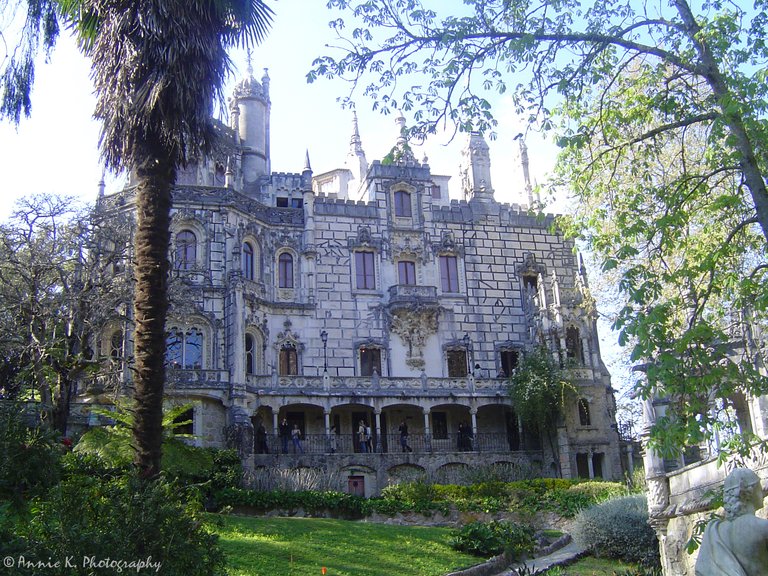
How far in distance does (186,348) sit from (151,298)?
2121 cm

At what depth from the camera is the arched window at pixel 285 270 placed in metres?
38.3

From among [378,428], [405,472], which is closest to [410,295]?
[378,428]

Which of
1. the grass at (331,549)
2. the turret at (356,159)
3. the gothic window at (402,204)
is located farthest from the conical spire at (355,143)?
the grass at (331,549)

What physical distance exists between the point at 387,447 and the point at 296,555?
61.9ft

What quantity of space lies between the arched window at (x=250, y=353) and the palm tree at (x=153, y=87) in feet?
67.6

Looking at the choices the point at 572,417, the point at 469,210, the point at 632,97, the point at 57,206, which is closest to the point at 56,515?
the point at 632,97

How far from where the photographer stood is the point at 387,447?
1423 inches

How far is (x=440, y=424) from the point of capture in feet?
127

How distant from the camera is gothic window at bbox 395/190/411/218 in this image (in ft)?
135

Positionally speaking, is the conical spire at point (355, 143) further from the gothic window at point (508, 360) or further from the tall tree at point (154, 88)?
the tall tree at point (154, 88)

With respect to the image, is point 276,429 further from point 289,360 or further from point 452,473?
point 452,473

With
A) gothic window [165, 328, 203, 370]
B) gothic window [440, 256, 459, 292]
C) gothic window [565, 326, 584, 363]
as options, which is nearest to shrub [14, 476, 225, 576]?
gothic window [165, 328, 203, 370]

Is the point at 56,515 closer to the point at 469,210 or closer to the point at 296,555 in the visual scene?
the point at 296,555

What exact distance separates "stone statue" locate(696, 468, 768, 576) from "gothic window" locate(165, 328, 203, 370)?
28410 mm
